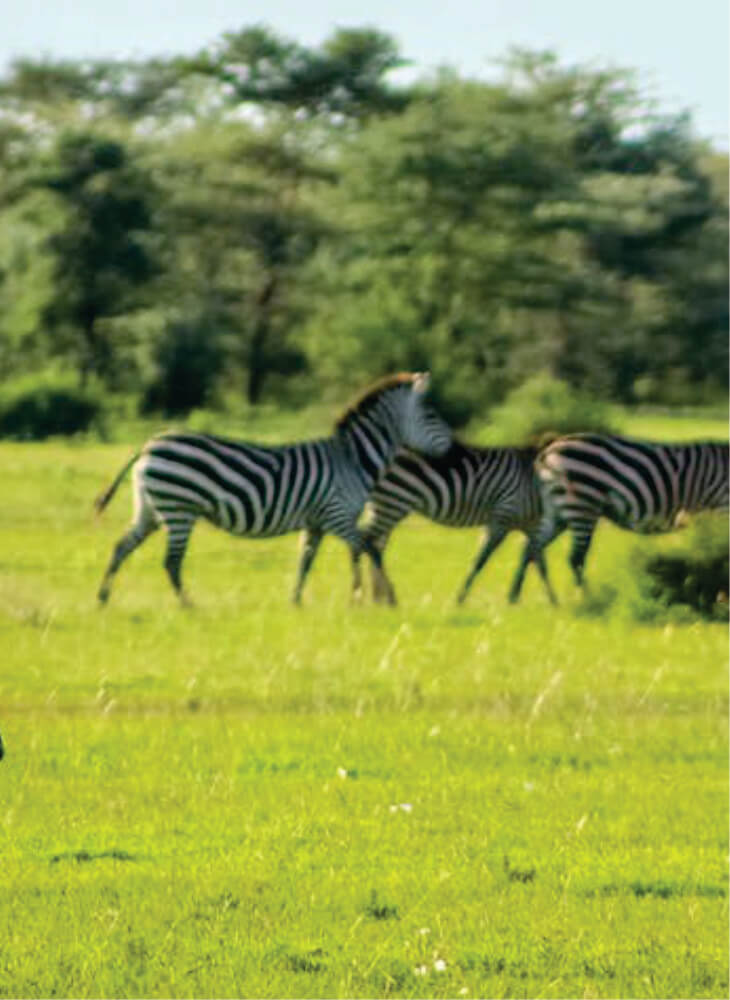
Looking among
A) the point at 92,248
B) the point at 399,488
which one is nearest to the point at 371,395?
the point at 92,248

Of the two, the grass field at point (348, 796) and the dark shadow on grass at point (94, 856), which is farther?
the dark shadow on grass at point (94, 856)

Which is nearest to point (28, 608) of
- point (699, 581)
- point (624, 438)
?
point (699, 581)

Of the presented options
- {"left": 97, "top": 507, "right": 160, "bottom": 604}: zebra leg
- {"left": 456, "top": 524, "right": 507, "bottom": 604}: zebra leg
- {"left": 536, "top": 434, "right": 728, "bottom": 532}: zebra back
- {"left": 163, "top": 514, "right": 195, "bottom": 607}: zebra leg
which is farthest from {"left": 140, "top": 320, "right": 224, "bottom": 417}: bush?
{"left": 536, "top": 434, "right": 728, "bottom": 532}: zebra back

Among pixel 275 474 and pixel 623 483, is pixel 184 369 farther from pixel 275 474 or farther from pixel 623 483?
pixel 623 483

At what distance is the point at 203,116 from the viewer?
6.85 m

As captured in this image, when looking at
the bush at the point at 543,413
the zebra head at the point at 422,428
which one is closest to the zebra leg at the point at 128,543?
the zebra head at the point at 422,428

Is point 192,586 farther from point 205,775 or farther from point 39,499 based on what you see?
point 205,775

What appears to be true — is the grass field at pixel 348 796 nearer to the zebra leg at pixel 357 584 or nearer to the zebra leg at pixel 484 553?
the zebra leg at pixel 357 584

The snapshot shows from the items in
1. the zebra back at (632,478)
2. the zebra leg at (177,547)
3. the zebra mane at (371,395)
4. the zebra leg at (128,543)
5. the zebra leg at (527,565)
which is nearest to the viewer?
the zebra mane at (371,395)

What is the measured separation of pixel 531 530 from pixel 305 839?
21.2ft

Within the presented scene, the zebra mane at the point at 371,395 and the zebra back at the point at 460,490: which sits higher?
the zebra mane at the point at 371,395

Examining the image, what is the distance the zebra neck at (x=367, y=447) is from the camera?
1041 cm

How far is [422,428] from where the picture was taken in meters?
10.2

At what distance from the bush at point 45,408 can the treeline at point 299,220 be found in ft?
0.27
